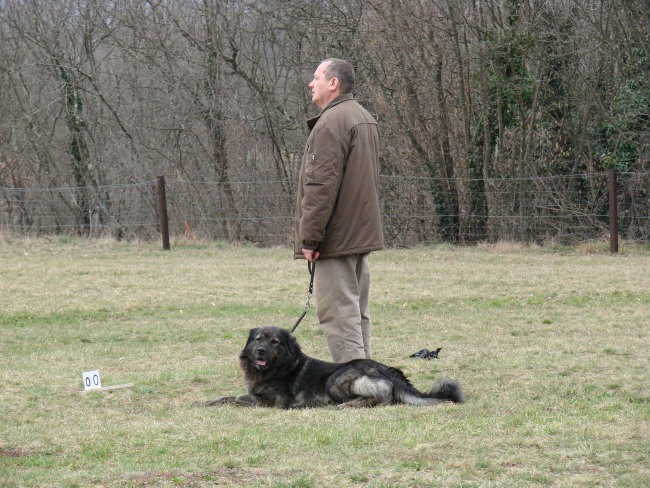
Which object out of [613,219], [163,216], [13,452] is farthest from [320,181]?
[163,216]

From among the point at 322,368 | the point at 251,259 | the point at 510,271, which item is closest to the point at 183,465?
the point at 322,368

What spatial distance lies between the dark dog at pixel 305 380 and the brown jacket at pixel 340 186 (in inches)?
29.9

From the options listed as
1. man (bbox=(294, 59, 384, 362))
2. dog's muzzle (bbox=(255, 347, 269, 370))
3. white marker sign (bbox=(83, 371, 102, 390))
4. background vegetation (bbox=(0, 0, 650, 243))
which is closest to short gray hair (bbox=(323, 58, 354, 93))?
man (bbox=(294, 59, 384, 362))

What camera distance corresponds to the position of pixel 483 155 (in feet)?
69.6

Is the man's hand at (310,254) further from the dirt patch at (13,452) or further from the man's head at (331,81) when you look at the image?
the dirt patch at (13,452)

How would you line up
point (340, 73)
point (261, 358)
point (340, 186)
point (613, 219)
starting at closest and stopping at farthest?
point (261, 358) < point (340, 186) < point (340, 73) < point (613, 219)

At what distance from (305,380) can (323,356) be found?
2.33 meters

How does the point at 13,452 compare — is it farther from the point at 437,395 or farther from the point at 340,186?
the point at 340,186

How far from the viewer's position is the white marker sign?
734cm

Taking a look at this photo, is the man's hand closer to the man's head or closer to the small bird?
the man's head

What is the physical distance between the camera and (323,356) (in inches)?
360

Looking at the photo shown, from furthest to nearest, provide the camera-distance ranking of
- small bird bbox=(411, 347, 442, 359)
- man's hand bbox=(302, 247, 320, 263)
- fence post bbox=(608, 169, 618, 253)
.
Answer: fence post bbox=(608, 169, 618, 253)
small bird bbox=(411, 347, 442, 359)
man's hand bbox=(302, 247, 320, 263)

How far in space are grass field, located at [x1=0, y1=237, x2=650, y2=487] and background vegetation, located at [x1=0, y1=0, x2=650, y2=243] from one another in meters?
4.07

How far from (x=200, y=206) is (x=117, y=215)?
236 centimetres
